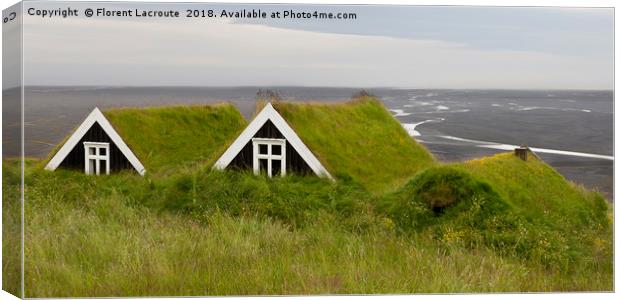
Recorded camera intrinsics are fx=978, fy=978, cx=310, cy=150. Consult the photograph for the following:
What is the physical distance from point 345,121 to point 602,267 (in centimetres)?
443

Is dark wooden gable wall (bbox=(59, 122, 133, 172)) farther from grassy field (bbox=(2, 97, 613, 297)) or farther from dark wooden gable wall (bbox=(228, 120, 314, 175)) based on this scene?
dark wooden gable wall (bbox=(228, 120, 314, 175))

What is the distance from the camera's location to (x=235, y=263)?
12.4m

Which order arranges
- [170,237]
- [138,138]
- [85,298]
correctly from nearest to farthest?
[85,298] → [170,237] → [138,138]

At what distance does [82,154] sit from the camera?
1415cm

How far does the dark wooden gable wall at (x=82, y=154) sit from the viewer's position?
46.0 ft

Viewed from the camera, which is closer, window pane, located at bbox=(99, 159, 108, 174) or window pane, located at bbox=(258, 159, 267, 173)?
window pane, located at bbox=(258, 159, 267, 173)

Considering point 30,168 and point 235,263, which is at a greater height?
point 30,168

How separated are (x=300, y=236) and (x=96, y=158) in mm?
3333

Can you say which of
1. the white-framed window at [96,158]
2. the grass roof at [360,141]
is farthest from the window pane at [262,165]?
the white-framed window at [96,158]

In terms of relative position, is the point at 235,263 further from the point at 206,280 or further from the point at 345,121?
the point at 345,121

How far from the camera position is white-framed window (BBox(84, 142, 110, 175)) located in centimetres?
1398

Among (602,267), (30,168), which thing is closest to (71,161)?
(30,168)

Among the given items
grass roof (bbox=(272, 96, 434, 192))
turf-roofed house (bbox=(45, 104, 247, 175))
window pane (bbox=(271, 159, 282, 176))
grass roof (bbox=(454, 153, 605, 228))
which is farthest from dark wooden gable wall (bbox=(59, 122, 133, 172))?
grass roof (bbox=(454, 153, 605, 228))

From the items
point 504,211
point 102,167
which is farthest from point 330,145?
point 102,167
